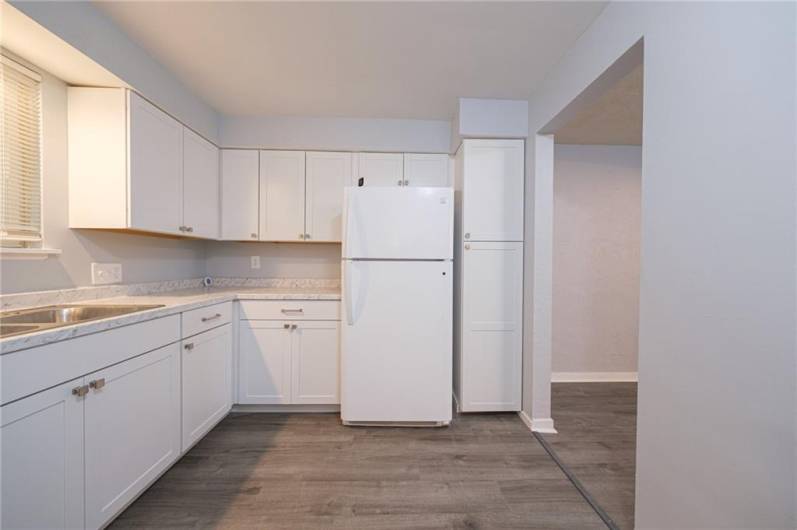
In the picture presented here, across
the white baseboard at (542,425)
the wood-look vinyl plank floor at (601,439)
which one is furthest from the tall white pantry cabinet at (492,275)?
the wood-look vinyl plank floor at (601,439)

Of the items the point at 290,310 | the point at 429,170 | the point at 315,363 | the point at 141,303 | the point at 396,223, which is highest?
the point at 429,170

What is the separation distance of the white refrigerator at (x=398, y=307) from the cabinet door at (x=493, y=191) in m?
0.28

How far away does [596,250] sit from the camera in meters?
3.06

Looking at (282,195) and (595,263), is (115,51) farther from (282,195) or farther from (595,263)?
(595,263)

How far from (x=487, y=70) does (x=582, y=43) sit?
1.71ft

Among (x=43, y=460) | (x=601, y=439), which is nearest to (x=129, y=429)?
(x=43, y=460)

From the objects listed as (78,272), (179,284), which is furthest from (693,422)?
(179,284)

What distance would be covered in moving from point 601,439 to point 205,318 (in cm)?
262

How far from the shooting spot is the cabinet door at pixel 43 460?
94 cm

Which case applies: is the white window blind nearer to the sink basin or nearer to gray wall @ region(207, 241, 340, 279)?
the sink basin

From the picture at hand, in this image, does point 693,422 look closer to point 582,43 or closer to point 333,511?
point 333,511

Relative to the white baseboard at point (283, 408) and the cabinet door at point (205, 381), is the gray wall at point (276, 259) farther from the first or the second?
the white baseboard at point (283, 408)

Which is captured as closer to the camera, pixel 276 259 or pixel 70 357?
pixel 70 357

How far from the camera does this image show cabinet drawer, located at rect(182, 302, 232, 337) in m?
1.77
